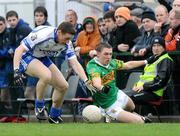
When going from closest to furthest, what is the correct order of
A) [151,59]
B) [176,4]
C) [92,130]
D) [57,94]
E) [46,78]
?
[92,130] → [46,78] → [57,94] → [151,59] → [176,4]

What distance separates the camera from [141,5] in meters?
17.6

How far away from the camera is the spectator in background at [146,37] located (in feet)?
49.3

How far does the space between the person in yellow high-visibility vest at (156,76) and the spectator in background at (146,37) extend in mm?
390

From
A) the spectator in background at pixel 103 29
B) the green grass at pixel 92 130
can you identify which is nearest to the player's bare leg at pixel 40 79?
the green grass at pixel 92 130

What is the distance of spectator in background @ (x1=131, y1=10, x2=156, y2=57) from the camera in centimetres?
1502

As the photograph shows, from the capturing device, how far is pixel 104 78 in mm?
14188

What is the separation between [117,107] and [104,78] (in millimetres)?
638

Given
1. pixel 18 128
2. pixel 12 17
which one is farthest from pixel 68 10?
pixel 18 128

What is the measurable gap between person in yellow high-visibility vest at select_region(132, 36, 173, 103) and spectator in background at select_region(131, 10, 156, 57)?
0.39m

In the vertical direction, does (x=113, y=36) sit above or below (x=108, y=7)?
below

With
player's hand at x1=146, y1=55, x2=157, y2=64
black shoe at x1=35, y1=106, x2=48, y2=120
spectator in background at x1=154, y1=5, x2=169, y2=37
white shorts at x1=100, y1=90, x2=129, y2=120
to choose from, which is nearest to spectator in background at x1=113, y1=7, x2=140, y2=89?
spectator in background at x1=154, y1=5, x2=169, y2=37

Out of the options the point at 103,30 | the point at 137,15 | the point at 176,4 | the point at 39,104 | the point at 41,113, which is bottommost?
the point at 41,113

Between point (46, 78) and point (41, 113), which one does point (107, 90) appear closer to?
point (46, 78)

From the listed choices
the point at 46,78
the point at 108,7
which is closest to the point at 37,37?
the point at 46,78
